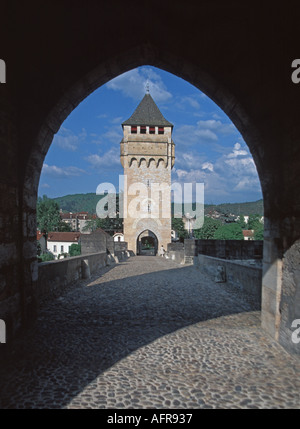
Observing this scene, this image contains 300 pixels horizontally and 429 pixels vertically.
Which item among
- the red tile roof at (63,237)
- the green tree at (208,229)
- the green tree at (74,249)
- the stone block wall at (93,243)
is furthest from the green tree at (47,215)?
the stone block wall at (93,243)

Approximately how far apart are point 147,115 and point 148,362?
35.2m

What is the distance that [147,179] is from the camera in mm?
33250

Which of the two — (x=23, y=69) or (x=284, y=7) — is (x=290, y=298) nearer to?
(x=284, y=7)

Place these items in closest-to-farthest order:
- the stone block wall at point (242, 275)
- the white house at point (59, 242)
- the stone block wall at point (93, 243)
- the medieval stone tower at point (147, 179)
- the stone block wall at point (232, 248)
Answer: the stone block wall at point (242, 275), the stone block wall at point (232, 248), the stone block wall at point (93, 243), the medieval stone tower at point (147, 179), the white house at point (59, 242)

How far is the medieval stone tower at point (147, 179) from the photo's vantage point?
1286 inches

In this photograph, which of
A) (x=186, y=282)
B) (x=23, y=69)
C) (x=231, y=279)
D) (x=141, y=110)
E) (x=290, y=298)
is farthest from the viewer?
(x=141, y=110)

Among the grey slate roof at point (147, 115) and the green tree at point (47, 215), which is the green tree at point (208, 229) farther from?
the green tree at point (47, 215)

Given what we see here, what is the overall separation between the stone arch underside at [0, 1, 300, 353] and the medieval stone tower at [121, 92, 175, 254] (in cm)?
2824

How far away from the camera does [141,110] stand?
36.4 meters

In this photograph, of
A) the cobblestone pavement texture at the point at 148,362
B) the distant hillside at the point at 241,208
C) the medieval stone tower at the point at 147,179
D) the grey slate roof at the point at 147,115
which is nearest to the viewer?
the cobblestone pavement texture at the point at 148,362

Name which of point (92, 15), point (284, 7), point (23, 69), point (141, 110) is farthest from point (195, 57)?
point (141, 110)

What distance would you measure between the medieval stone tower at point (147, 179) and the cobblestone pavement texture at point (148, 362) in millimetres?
27255

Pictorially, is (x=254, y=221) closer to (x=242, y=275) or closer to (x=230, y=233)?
(x=230, y=233)
